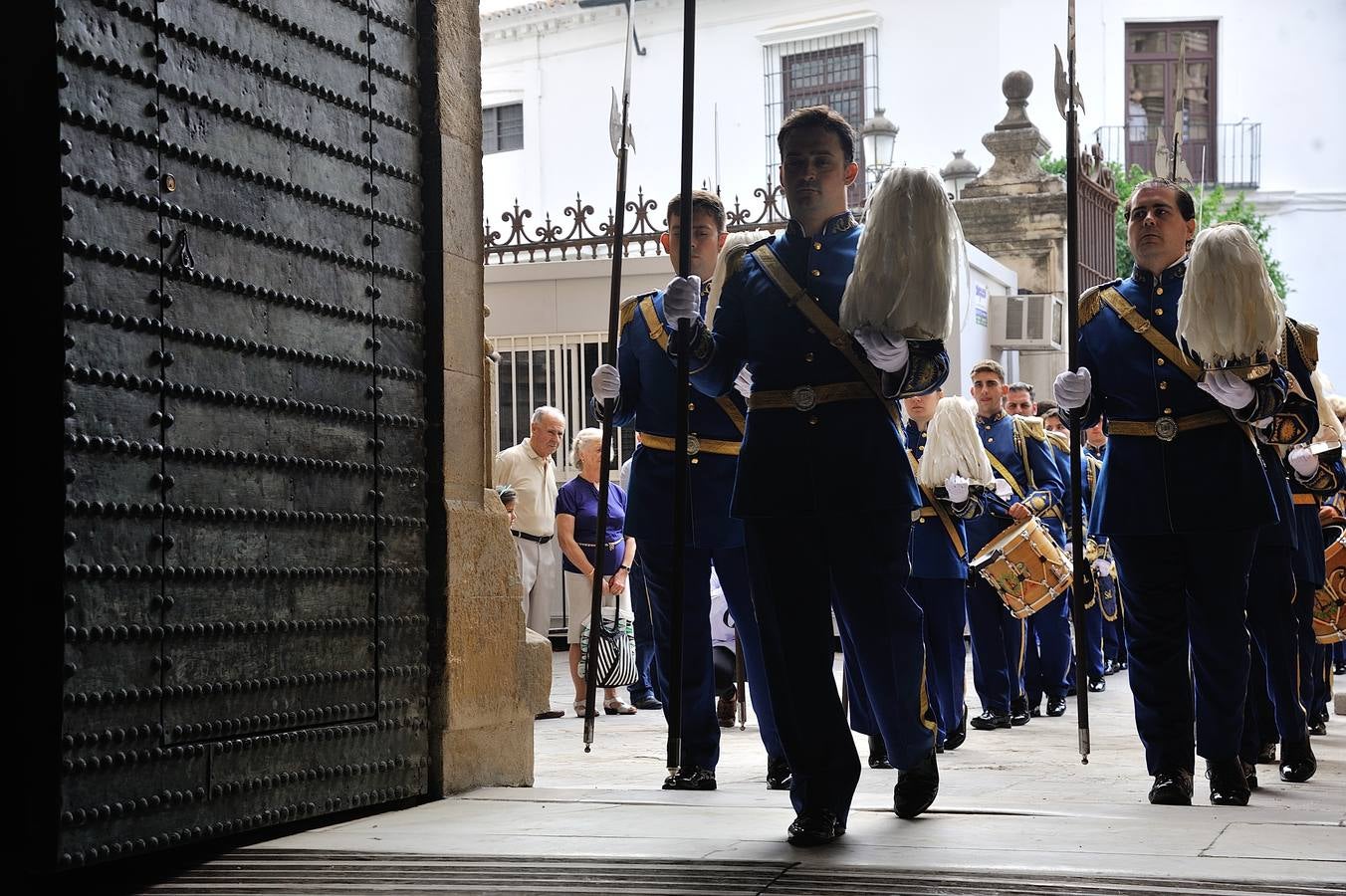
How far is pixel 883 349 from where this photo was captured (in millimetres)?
4934

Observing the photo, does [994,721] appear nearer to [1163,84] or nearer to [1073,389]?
[1073,389]

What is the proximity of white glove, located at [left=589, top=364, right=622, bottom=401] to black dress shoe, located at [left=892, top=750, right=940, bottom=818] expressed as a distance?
2123mm

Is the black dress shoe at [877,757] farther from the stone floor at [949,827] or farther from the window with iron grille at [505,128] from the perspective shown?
the window with iron grille at [505,128]

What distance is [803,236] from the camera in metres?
5.31

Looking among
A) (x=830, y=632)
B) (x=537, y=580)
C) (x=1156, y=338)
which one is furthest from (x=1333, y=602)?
(x=537, y=580)

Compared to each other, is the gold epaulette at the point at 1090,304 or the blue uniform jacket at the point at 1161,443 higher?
the gold epaulette at the point at 1090,304

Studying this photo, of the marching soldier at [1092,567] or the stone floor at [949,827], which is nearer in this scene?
the stone floor at [949,827]

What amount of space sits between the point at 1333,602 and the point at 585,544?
4.45 meters

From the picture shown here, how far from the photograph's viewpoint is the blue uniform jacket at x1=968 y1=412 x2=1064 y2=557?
9953 millimetres

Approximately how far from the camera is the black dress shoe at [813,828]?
15.8 feet

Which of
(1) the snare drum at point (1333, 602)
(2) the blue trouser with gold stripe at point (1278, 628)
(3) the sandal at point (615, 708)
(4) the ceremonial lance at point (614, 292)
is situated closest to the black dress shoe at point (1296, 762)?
(2) the blue trouser with gold stripe at point (1278, 628)

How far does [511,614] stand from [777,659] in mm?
1725

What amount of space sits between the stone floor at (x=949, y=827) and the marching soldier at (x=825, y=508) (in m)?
0.27

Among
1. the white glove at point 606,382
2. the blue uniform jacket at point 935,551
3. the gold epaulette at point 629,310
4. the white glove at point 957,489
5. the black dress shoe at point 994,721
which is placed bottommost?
the black dress shoe at point 994,721
